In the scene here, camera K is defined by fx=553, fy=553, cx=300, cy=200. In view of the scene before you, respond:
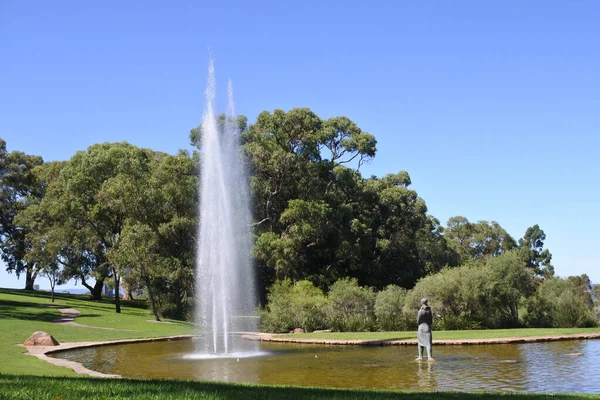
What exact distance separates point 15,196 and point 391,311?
155ft

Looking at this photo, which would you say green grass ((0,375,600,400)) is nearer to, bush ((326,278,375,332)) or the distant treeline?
bush ((326,278,375,332))

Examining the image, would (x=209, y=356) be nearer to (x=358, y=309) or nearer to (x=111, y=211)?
(x=358, y=309)

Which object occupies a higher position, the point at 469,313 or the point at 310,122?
the point at 310,122

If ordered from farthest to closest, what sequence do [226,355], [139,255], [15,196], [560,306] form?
[15,196]
[139,255]
[560,306]
[226,355]

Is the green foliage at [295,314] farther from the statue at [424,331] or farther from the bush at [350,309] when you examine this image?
the statue at [424,331]

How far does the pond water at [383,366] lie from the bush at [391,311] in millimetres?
8545

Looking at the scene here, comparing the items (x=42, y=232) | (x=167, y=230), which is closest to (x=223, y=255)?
(x=167, y=230)

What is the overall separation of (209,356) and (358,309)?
47.8 ft

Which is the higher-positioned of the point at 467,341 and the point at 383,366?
the point at 383,366

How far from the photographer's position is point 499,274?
104ft

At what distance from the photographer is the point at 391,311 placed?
105 ft

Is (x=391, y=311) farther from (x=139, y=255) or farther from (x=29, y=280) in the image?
(x=29, y=280)

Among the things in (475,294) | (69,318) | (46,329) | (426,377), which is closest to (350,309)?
(475,294)

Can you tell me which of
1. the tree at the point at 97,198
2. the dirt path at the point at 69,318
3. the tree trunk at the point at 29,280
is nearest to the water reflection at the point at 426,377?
the dirt path at the point at 69,318
